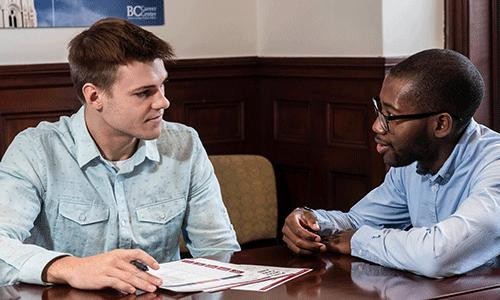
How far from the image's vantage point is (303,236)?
8.82 feet

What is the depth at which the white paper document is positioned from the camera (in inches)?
90.5

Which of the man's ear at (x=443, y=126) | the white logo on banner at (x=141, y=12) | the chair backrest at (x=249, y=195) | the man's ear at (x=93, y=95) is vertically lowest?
the chair backrest at (x=249, y=195)

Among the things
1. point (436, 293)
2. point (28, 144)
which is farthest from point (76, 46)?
point (436, 293)

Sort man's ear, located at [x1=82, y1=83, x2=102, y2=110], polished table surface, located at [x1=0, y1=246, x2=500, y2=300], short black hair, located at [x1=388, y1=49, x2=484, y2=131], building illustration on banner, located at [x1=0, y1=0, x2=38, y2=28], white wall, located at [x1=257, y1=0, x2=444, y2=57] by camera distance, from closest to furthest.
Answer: polished table surface, located at [x1=0, y1=246, x2=500, y2=300] < short black hair, located at [x1=388, y1=49, x2=484, y2=131] < man's ear, located at [x1=82, y1=83, x2=102, y2=110] < building illustration on banner, located at [x1=0, y1=0, x2=38, y2=28] < white wall, located at [x1=257, y1=0, x2=444, y2=57]

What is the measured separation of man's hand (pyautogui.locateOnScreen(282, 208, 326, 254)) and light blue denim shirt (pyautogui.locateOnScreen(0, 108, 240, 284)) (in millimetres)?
294

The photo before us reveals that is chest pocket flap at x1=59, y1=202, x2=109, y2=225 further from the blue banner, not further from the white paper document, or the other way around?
the blue banner

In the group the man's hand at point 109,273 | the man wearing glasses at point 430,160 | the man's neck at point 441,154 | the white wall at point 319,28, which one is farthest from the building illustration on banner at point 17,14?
the man's neck at point 441,154

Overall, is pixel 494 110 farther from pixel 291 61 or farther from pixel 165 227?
pixel 165 227

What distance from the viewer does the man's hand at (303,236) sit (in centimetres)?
268

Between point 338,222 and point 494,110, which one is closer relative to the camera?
point 338,222

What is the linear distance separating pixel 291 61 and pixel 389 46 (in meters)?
0.57

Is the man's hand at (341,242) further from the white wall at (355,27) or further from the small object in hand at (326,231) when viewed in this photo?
the white wall at (355,27)

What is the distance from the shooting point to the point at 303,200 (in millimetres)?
4562

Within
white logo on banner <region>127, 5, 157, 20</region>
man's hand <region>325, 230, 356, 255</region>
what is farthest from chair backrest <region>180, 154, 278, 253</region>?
man's hand <region>325, 230, 356, 255</region>
